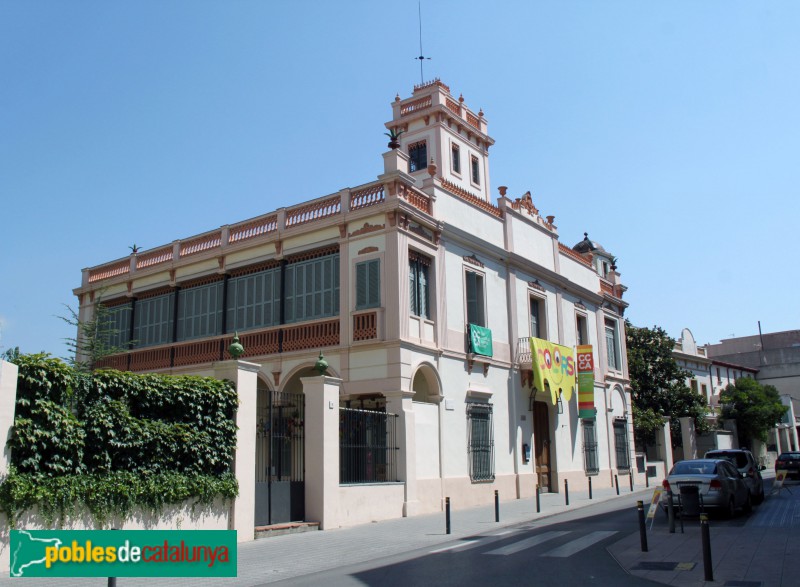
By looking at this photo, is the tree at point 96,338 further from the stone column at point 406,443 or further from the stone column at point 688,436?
the stone column at point 688,436

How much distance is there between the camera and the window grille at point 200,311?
83.5 ft

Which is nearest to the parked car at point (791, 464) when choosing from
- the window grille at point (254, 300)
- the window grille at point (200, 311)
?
the window grille at point (254, 300)

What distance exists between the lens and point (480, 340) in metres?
23.9

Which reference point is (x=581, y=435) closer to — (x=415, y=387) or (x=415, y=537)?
(x=415, y=387)

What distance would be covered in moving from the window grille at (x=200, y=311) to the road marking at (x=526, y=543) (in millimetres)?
14328

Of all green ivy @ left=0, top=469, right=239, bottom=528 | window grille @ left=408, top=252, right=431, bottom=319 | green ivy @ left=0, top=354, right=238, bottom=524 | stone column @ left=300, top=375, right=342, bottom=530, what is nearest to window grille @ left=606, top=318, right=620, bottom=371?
window grille @ left=408, top=252, right=431, bottom=319

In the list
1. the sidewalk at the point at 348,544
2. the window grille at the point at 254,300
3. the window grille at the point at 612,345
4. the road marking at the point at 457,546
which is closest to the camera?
the sidewalk at the point at 348,544

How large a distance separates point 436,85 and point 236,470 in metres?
21.7

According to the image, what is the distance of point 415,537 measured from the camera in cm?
1479

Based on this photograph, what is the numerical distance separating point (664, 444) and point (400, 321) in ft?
77.8

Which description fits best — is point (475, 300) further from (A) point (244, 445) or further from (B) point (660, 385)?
(B) point (660, 385)

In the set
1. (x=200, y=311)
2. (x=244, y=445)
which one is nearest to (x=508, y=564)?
(x=244, y=445)

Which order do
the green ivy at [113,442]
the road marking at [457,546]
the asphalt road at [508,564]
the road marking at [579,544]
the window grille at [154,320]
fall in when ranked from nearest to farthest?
the asphalt road at [508,564], the green ivy at [113,442], the road marking at [579,544], the road marking at [457,546], the window grille at [154,320]

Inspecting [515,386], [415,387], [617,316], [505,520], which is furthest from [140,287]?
[617,316]
